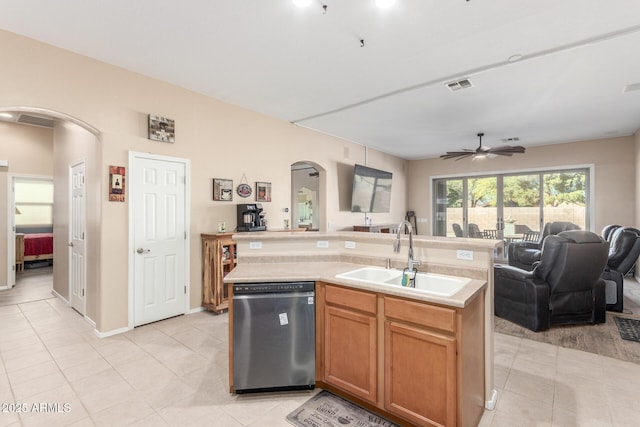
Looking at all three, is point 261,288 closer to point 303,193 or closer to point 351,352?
point 351,352

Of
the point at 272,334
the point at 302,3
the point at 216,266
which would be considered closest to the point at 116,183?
the point at 216,266

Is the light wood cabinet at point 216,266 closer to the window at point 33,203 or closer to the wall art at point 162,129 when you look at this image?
the wall art at point 162,129

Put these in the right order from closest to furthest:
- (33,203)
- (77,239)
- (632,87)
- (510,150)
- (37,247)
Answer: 1. (632,87)
2. (77,239)
3. (510,150)
4. (37,247)
5. (33,203)

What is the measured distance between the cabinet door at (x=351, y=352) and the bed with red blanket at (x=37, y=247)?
8.46 meters

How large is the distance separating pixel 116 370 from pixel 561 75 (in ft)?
18.2

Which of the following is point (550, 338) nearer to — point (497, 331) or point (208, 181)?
point (497, 331)

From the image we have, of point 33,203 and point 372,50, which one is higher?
point 372,50

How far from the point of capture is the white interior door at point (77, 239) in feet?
13.3

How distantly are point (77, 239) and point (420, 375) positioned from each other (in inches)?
180

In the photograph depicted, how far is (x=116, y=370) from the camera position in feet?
8.93

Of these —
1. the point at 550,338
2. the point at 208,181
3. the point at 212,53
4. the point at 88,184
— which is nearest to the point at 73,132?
the point at 88,184

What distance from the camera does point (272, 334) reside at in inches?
91.0

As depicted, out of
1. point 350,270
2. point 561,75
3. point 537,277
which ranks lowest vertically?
point 537,277

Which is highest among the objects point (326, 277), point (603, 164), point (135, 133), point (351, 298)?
point (603, 164)
